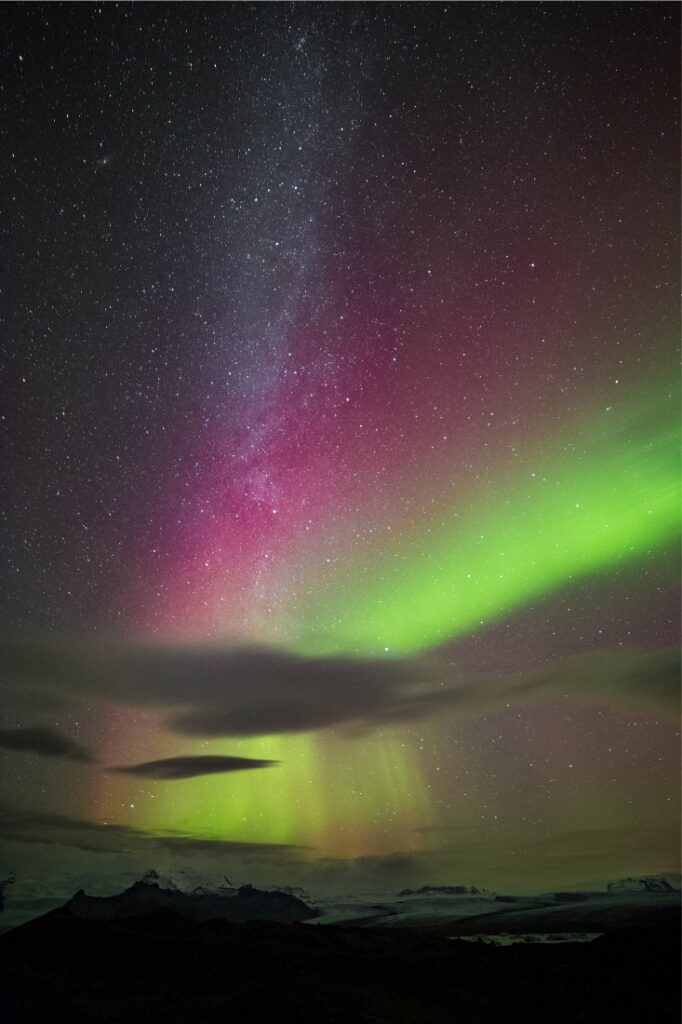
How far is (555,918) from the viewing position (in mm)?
36250

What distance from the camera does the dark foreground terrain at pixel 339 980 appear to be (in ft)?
44.9

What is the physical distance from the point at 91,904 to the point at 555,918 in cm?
5041

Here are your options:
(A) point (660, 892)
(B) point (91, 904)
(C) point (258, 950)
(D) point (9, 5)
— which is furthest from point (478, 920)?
(B) point (91, 904)

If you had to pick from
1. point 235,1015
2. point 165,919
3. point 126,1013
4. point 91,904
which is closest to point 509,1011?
point 235,1015

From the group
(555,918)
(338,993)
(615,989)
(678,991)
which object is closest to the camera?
(678,991)

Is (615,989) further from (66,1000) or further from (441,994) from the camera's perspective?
(66,1000)

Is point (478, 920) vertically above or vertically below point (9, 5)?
below

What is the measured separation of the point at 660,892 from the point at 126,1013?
54.9 feet

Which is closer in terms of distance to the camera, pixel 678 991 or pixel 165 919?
pixel 678 991

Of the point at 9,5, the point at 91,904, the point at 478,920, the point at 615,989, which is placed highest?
the point at 9,5

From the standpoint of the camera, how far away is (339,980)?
16.2m

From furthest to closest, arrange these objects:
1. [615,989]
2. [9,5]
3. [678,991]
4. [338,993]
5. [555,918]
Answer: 1. [555,918]
2. [338,993]
3. [615,989]
4. [678,991]
5. [9,5]

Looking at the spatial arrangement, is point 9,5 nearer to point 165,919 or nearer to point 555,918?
point 165,919

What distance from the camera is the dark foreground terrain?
13.7m
